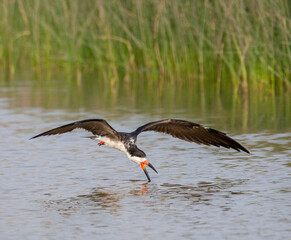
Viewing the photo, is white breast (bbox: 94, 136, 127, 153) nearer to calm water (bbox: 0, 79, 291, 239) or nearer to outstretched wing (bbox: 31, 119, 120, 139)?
outstretched wing (bbox: 31, 119, 120, 139)

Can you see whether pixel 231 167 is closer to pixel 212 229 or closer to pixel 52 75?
pixel 212 229

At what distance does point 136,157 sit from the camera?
8.09m

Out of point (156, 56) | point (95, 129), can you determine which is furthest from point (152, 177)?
point (156, 56)

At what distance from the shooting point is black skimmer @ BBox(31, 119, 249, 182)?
813 centimetres

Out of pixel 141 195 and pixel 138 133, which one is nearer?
pixel 141 195

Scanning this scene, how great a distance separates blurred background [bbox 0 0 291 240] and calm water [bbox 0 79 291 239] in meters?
0.02

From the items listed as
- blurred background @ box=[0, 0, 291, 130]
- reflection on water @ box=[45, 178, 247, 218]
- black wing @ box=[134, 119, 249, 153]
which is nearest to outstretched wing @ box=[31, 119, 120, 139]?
reflection on water @ box=[45, 178, 247, 218]

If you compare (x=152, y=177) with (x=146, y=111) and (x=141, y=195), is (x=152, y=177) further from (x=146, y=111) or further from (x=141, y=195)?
(x=146, y=111)

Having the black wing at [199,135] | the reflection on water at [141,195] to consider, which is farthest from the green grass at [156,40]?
the reflection on water at [141,195]

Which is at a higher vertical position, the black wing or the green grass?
the green grass

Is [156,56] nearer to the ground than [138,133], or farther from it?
farther from it

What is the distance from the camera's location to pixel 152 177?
27.9ft

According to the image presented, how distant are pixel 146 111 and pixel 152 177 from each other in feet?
15.3

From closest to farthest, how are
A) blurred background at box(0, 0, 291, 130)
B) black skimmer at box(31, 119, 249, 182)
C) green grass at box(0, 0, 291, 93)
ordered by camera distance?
black skimmer at box(31, 119, 249, 182), blurred background at box(0, 0, 291, 130), green grass at box(0, 0, 291, 93)
